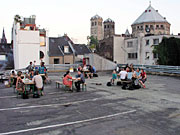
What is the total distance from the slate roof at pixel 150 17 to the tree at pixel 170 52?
49284 mm

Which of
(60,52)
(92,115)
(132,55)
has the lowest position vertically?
(92,115)

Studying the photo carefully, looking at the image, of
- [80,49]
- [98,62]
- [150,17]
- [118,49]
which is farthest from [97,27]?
[98,62]

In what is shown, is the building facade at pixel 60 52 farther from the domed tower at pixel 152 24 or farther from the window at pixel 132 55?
the domed tower at pixel 152 24

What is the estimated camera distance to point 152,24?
85000mm

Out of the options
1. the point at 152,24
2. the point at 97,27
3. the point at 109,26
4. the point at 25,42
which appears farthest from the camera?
the point at 97,27

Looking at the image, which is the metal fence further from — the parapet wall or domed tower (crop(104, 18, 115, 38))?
domed tower (crop(104, 18, 115, 38))

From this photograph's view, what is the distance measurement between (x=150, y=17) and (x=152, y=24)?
467 centimetres

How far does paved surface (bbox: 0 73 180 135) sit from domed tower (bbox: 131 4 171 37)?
73139mm

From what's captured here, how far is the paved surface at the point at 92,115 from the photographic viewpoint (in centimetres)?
714

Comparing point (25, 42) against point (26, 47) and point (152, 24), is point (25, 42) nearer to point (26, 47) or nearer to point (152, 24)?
point (26, 47)

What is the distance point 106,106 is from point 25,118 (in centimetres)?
387

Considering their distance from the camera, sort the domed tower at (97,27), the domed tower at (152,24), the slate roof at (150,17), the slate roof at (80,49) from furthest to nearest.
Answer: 1. the domed tower at (97,27)
2. the slate roof at (150,17)
3. the domed tower at (152,24)
4. the slate roof at (80,49)

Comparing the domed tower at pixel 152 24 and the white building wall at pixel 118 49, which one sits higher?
the domed tower at pixel 152 24

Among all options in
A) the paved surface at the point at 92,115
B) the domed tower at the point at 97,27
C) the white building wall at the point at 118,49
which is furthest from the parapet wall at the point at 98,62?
the domed tower at the point at 97,27
